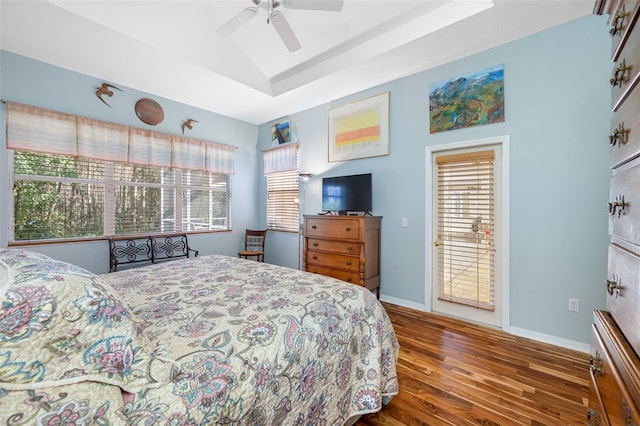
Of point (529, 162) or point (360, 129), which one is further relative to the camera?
point (360, 129)

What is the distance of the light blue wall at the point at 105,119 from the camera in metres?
2.74

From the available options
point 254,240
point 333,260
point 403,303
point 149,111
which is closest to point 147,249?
point 254,240

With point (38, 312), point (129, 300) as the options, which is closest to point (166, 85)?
point (129, 300)

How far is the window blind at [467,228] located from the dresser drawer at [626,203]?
1.83m

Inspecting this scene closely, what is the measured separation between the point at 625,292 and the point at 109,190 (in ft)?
14.9

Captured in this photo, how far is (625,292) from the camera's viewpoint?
0.82 meters

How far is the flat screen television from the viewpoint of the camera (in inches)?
132

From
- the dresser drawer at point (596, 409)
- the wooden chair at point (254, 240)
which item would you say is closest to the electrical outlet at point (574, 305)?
the dresser drawer at point (596, 409)

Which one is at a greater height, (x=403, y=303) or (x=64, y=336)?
(x=64, y=336)

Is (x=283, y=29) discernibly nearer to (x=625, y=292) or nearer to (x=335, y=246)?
(x=335, y=246)

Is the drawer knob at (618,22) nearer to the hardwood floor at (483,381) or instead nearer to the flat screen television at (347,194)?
the hardwood floor at (483,381)

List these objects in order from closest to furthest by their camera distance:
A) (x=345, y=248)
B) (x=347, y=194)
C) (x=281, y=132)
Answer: (x=345, y=248)
(x=347, y=194)
(x=281, y=132)

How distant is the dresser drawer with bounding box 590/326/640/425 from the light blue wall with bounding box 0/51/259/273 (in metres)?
4.40

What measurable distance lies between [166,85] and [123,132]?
2.73ft
